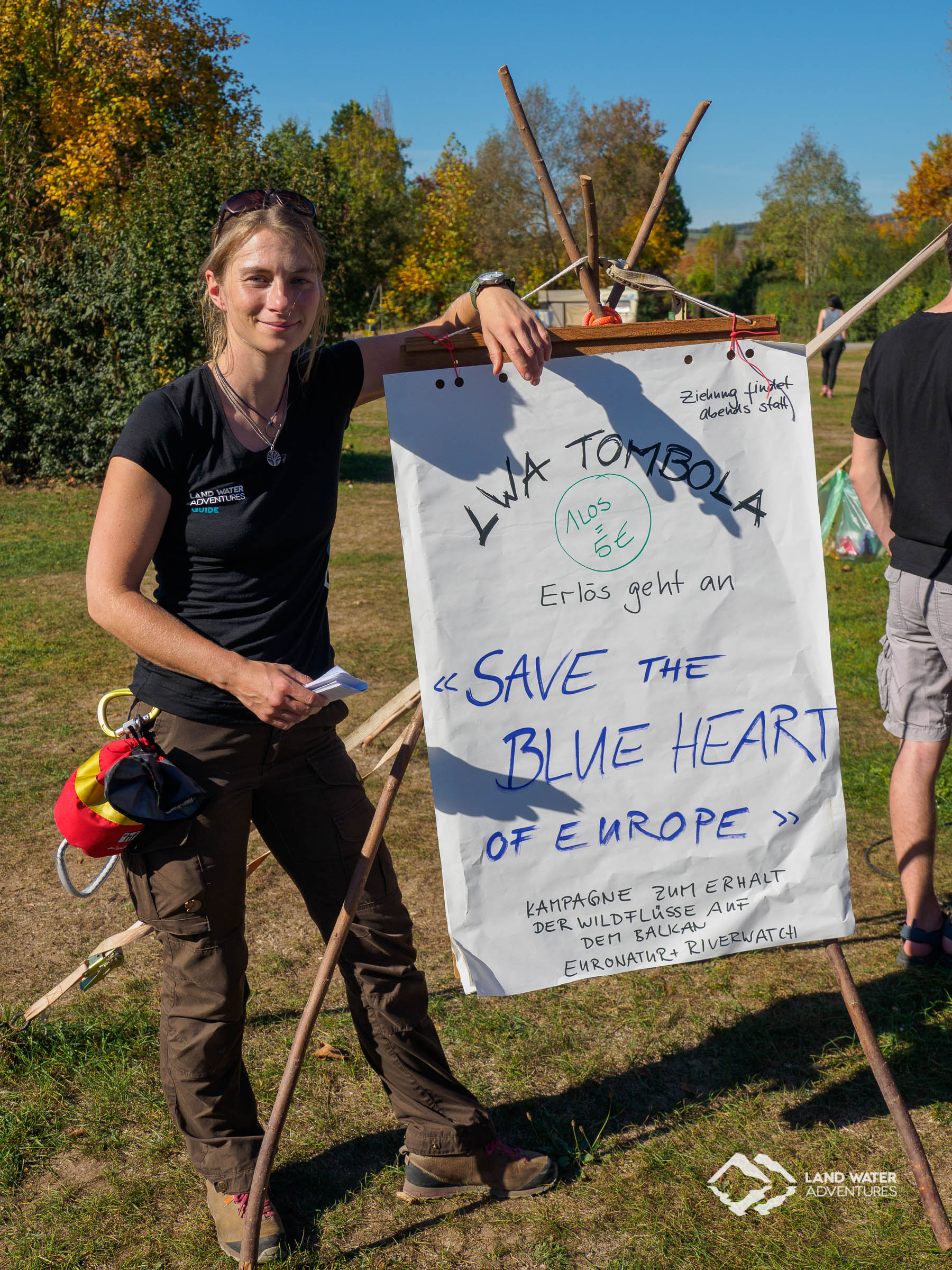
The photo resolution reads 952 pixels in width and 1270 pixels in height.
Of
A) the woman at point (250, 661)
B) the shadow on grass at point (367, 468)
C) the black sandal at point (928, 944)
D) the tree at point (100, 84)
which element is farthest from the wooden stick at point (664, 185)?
the tree at point (100, 84)

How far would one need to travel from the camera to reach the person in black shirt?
299 cm

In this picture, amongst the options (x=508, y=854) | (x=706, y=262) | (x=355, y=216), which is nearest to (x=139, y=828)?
(x=508, y=854)

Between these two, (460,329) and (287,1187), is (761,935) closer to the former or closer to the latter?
(287,1187)

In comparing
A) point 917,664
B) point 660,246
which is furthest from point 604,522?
point 660,246

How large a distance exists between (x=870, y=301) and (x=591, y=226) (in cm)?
73

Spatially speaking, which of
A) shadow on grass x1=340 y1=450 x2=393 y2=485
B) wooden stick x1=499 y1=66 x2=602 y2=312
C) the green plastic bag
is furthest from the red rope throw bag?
shadow on grass x1=340 y1=450 x2=393 y2=485

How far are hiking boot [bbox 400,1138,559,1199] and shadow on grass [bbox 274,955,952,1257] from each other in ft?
0.24

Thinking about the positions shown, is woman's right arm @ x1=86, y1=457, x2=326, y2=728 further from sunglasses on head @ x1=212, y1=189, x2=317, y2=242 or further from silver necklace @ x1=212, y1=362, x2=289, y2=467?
sunglasses on head @ x1=212, y1=189, x2=317, y2=242

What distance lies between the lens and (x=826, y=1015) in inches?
121

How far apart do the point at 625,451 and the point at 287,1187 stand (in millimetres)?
1903

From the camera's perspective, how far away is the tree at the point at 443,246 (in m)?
35.2

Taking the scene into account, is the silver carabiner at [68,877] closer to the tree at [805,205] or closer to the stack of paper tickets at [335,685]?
the stack of paper tickets at [335,685]

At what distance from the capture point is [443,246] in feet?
118

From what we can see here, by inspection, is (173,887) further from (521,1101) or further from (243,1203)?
(521,1101)
